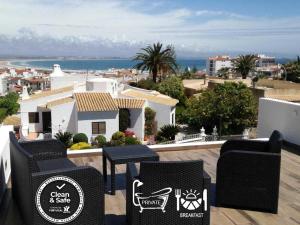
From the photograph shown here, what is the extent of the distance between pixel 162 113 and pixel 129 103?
316 centimetres

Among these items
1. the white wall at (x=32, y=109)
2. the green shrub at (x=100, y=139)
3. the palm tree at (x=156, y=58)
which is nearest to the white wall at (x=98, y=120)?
the green shrub at (x=100, y=139)

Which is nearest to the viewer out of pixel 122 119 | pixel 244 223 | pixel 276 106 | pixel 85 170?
pixel 85 170

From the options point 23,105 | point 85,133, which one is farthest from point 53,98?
point 85,133

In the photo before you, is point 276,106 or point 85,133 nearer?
point 276,106

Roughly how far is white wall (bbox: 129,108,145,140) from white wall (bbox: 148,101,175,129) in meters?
2.21

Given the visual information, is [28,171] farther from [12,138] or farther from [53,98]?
[53,98]

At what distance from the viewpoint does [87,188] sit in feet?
Answer: 12.8

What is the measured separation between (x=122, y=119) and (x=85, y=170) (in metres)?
26.0

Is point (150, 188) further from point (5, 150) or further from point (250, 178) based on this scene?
point (5, 150)

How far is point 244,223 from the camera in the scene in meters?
4.59

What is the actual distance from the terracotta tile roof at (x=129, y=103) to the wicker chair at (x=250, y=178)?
81.1 feet

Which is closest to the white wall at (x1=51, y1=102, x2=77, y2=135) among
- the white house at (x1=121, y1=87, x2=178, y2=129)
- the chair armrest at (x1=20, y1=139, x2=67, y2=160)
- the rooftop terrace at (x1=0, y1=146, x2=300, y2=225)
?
the white house at (x1=121, y1=87, x2=178, y2=129)

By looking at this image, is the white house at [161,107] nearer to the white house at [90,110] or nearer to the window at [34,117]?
the white house at [90,110]

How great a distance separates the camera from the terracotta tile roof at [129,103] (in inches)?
1172
